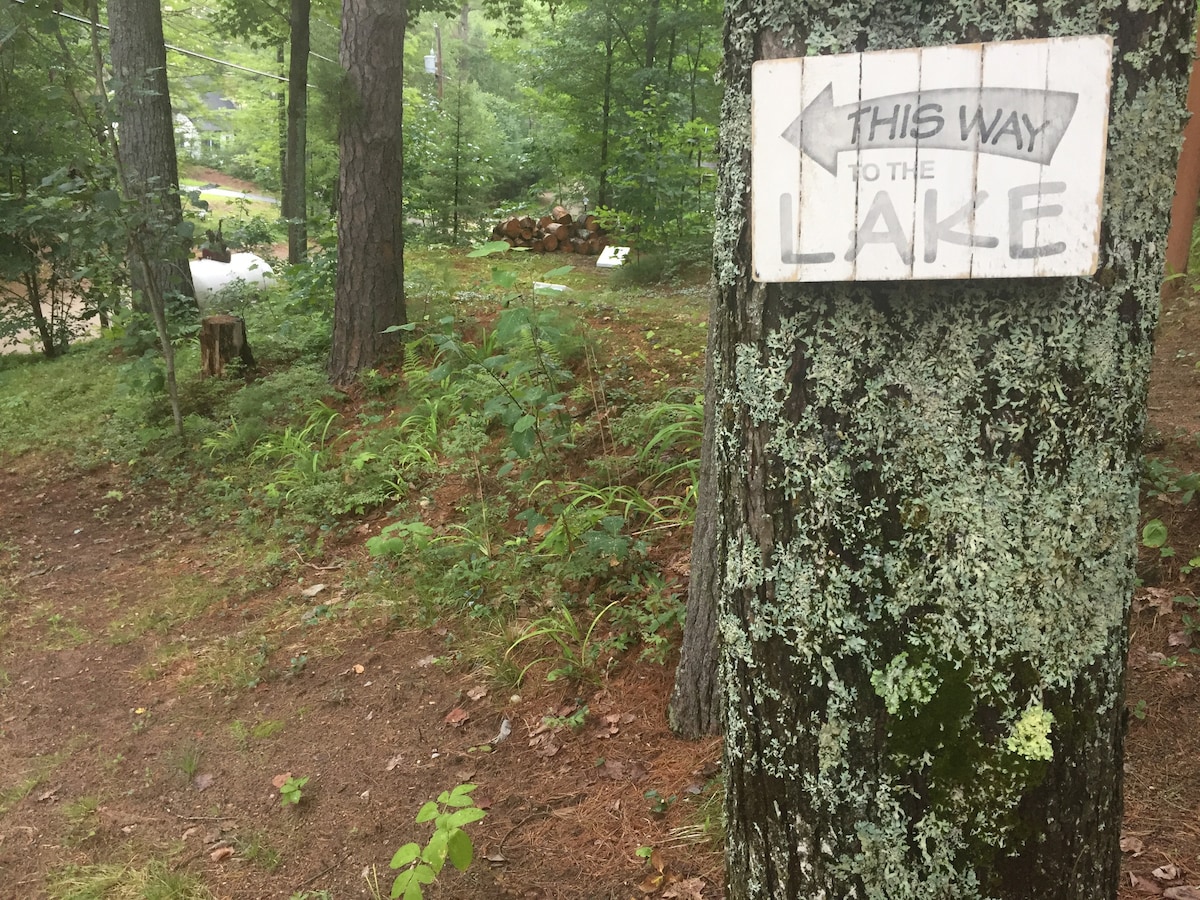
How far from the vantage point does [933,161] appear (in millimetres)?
988

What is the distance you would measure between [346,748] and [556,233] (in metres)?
11.0

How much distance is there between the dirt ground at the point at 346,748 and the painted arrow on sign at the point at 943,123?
181cm

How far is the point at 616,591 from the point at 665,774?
35.6 inches

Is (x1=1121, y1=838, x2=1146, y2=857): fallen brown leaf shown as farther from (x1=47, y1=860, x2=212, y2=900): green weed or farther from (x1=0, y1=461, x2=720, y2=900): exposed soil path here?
(x1=47, y1=860, x2=212, y2=900): green weed

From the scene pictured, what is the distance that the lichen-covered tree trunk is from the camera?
1016mm

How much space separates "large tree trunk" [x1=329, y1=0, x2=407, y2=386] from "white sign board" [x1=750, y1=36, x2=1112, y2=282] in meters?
5.36

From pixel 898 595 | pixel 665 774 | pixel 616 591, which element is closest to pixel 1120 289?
pixel 898 595

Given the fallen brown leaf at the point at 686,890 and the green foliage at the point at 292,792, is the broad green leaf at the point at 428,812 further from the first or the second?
the green foliage at the point at 292,792

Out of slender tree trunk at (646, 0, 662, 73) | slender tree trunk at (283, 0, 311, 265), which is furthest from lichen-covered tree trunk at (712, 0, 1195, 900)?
slender tree trunk at (646, 0, 662, 73)

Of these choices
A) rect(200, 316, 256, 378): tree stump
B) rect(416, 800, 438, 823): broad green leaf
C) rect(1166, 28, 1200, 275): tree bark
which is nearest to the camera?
rect(416, 800, 438, 823): broad green leaf

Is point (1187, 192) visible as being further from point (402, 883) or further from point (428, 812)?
point (402, 883)

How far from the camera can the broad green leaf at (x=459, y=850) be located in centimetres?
192

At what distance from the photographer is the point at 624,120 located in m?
11.8

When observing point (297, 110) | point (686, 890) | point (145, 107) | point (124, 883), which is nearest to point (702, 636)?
point (686, 890)
